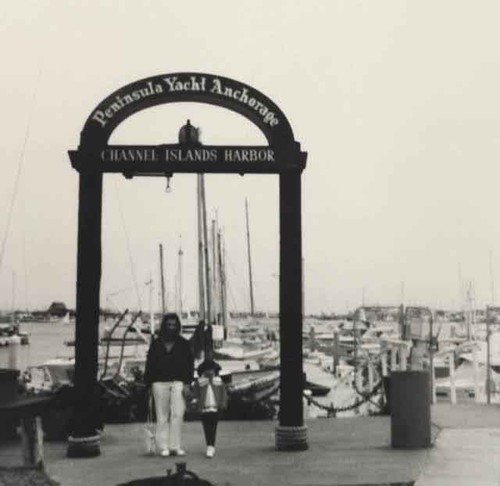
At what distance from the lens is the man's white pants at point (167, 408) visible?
394 inches

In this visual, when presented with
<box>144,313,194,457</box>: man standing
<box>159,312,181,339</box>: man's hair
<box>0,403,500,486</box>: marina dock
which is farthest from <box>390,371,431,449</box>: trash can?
<box>159,312,181,339</box>: man's hair

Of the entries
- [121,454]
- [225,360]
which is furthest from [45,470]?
[225,360]

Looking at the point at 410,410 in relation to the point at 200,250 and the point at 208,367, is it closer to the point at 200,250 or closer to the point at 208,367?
the point at 208,367

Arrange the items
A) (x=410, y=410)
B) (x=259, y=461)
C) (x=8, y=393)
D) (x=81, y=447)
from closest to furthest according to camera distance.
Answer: (x=259, y=461), (x=81, y=447), (x=410, y=410), (x=8, y=393)

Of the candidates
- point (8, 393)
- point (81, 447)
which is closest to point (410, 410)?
point (81, 447)

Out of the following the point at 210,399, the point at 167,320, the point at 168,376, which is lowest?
the point at 210,399

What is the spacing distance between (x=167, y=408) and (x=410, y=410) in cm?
296

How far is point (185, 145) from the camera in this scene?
33.4 feet

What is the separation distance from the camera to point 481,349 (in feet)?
171

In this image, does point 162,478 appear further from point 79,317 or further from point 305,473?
point 79,317

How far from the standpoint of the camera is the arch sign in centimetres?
1005

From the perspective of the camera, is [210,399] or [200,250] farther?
[200,250]

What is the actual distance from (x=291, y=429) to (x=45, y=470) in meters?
2.89

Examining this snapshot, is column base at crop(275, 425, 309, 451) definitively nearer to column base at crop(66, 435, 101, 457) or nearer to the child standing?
the child standing
